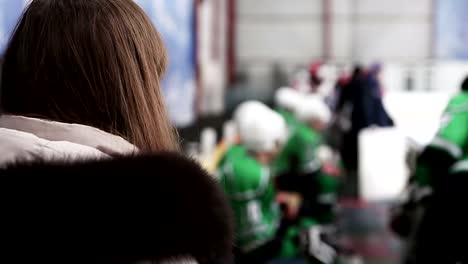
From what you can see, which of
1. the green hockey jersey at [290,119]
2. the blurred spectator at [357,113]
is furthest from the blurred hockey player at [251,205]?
the green hockey jersey at [290,119]

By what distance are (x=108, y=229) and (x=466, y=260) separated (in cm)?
154

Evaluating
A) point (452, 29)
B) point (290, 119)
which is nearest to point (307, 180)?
point (290, 119)

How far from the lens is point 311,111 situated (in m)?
5.32

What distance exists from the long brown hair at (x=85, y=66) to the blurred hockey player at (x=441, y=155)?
153 cm

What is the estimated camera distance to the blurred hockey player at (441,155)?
7.97 feet

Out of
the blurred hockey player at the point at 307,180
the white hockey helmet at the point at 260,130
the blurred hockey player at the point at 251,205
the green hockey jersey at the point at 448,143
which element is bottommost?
the blurred hockey player at the point at 307,180

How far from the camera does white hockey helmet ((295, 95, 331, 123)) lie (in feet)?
17.4

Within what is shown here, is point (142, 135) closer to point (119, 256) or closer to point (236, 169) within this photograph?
point (119, 256)

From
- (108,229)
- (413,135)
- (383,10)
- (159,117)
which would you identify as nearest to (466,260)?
(413,135)

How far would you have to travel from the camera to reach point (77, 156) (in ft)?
3.05

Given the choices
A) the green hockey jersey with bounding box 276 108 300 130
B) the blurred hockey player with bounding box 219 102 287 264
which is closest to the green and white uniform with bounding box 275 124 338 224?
the green hockey jersey with bounding box 276 108 300 130

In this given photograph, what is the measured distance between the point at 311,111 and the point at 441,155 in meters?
2.83

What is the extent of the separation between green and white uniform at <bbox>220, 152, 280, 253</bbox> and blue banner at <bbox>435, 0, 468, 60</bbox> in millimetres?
2248

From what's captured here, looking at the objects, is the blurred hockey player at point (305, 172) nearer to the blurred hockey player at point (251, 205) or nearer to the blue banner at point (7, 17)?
the blurred hockey player at point (251, 205)
